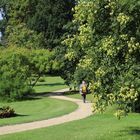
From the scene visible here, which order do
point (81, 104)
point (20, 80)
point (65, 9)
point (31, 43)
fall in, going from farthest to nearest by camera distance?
point (31, 43) → point (65, 9) → point (20, 80) → point (81, 104)

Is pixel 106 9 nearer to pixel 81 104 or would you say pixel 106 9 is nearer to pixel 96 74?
pixel 96 74

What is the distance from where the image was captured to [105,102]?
1872 cm

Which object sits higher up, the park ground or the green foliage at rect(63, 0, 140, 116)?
the green foliage at rect(63, 0, 140, 116)

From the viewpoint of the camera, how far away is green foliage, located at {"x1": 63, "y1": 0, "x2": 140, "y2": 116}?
1809 centimetres

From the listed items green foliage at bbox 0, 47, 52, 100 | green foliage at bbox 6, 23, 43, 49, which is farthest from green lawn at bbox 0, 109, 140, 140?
green foliage at bbox 6, 23, 43, 49

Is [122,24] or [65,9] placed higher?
[65,9]

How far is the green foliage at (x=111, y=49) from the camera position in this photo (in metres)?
18.1

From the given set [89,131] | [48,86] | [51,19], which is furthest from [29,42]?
[89,131]

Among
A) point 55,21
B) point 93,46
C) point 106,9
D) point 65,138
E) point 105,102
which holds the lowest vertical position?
point 65,138

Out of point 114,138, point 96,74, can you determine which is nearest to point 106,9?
point 96,74

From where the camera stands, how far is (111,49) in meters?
18.2

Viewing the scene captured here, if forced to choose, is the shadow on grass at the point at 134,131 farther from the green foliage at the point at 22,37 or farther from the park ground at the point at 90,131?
the green foliage at the point at 22,37

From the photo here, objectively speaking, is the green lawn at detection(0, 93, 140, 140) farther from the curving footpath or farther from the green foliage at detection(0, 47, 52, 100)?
the green foliage at detection(0, 47, 52, 100)

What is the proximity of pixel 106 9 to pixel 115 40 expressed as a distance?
1.59 meters
